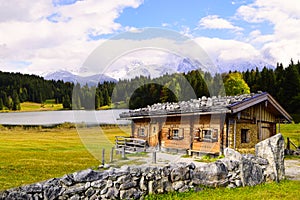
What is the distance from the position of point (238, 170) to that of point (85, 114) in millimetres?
18032

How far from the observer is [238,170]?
11695mm

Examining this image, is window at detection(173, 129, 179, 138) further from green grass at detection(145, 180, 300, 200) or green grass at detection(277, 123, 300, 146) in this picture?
green grass at detection(277, 123, 300, 146)

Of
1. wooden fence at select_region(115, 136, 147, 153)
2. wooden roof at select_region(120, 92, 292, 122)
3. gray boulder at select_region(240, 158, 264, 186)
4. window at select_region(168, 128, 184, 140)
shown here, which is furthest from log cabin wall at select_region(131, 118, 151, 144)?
gray boulder at select_region(240, 158, 264, 186)

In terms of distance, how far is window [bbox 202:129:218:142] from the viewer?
841 inches

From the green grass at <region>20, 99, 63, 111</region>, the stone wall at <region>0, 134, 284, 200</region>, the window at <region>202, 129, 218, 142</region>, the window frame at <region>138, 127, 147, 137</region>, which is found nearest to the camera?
the stone wall at <region>0, 134, 284, 200</region>

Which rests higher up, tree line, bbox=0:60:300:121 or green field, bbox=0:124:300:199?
tree line, bbox=0:60:300:121

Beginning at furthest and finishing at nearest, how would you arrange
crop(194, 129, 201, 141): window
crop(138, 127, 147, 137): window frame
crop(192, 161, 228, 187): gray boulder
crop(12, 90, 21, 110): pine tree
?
crop(12, 90, 21, 110): pine tree < crop(138, 127, 147, 137): window frame < crop(194, 129, 201, 141): window < crop(192, 161, 228, 187): gray boulder

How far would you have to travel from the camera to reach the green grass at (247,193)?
1005cm

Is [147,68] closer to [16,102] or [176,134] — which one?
[176,134]

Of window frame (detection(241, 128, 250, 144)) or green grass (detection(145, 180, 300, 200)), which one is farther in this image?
window frame (detection(241, 128, 250, 144))

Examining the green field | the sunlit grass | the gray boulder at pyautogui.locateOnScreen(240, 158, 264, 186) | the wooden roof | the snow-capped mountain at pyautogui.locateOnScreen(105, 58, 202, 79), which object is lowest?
the green field

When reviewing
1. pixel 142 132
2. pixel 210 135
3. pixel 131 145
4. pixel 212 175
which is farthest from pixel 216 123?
pixel 212 175

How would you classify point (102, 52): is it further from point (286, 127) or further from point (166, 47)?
point (286, 127)

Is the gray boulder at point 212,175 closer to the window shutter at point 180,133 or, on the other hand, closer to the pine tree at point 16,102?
the window shutter at point 180,133
